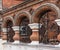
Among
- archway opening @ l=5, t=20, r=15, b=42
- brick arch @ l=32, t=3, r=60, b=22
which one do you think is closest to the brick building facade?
brick arch @ l=32, t=3, r=60, b=22

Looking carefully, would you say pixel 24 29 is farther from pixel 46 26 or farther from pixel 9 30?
pixel 9 30

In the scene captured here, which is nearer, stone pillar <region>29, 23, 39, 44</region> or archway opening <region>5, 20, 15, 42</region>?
stone pillar <region>29, 23, 39, 44</region>

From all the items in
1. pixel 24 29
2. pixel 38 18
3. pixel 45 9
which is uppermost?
pixel 45 9

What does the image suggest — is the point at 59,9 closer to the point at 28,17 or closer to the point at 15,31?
the point at 28,17

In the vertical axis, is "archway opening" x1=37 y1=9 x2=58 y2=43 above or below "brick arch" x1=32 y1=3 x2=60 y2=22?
below

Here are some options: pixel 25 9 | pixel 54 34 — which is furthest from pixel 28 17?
pixel 54 34

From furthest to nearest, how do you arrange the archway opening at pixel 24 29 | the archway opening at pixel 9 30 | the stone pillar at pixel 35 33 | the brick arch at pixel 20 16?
1. the archway opening at pixel 9 30
2. the archway opening at pixel 24 29
3. the brick arch at pixel 20 16
4. the stone pillar at pixel 35 33

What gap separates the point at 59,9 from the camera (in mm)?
7297

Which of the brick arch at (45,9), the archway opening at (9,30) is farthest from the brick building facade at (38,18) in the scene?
the archway opening at (9,30)

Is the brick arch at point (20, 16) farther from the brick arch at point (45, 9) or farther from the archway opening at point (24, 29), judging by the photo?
the brick arch at point (45, 9)

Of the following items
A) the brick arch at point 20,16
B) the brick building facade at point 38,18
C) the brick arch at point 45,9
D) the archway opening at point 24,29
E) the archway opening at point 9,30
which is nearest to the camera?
the brick arch at point 45,9

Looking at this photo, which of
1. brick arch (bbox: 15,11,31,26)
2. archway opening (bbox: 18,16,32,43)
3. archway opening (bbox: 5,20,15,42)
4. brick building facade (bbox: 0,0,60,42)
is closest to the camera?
brick building facade (bbox: 0,0,60,42)

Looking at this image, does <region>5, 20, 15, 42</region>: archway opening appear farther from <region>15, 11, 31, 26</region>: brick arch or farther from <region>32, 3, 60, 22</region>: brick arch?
<region>32, 3, 60, 22</region>: brick arch

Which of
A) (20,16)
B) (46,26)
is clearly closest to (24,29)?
(20,16)
